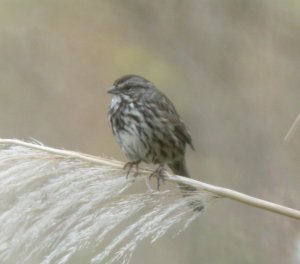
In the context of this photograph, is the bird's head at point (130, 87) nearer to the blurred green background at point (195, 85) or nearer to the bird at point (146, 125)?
the bird at point (146, 125)

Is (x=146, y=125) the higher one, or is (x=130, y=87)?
(x=130, y=87)

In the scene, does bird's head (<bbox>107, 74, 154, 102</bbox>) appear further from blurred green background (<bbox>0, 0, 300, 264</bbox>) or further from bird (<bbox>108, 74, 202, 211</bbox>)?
blurred green background (<bbox>0, 0, 300, 264</bbox>)

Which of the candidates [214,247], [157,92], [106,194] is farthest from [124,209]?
[157,92]

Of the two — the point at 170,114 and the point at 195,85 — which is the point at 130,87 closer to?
the point at 170,114

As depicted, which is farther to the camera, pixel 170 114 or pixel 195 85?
pixel 170 114

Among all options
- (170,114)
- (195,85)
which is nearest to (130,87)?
(170,114)

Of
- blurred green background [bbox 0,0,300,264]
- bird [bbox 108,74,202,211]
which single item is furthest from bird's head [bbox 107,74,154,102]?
blurred green background [bbox 0,0,300,264]

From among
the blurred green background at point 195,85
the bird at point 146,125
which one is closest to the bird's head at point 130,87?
the bird at point 146,125
